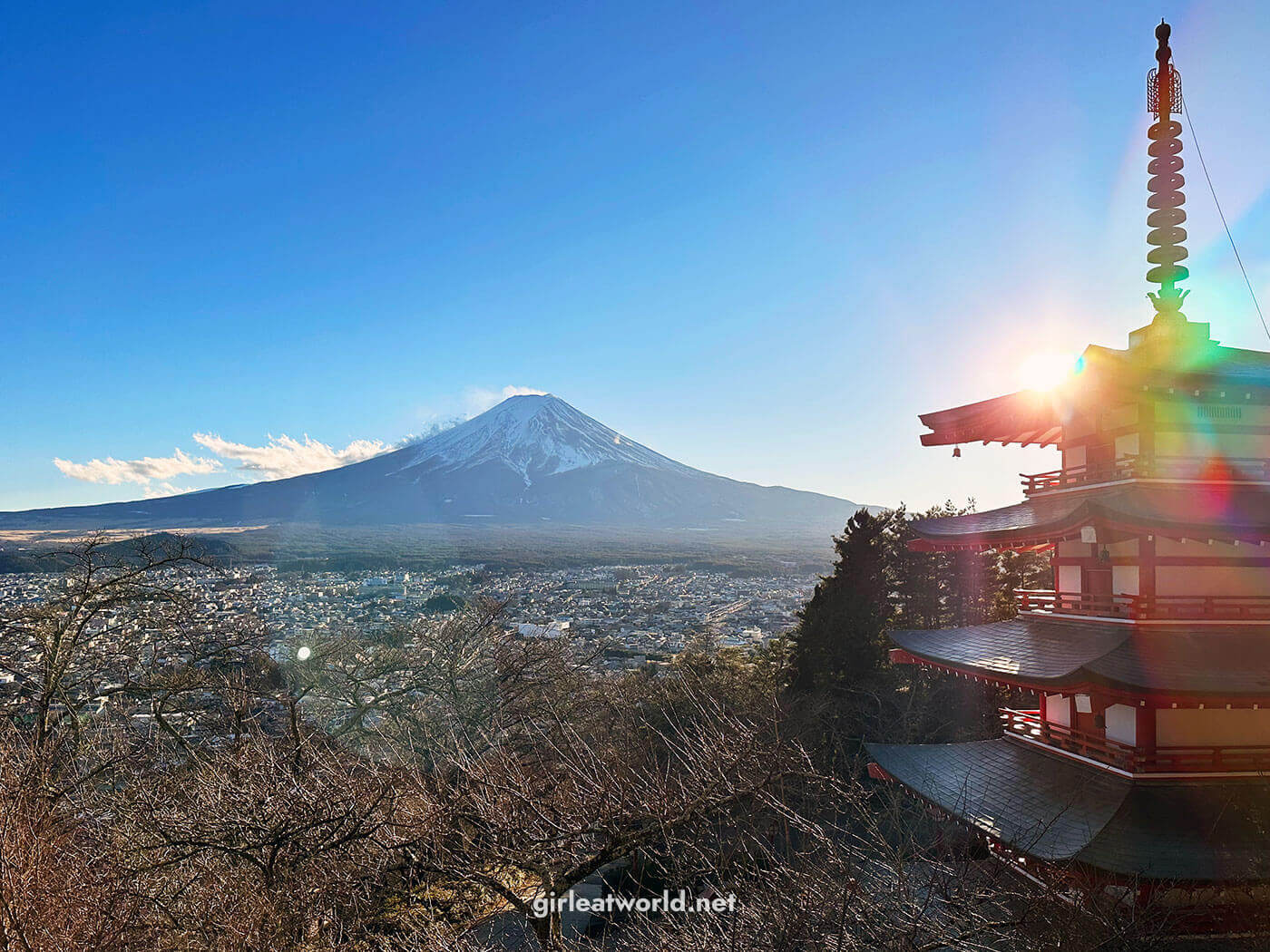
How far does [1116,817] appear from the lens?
21.5 feet

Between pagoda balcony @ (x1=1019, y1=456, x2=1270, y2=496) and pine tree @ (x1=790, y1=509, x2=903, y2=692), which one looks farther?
pine tree @ (x1=790, y1=509, x2=903, y2=692)

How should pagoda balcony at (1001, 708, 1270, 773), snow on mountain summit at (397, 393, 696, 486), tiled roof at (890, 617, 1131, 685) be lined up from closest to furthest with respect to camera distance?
pagoda balcony at (1001, 708, 1270, 773) < tiled roof at (890, 617, 1131, 685) < snow on mountain summit at (397, 393, 696, 486)

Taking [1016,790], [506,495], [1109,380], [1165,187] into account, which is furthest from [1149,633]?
[506,495]

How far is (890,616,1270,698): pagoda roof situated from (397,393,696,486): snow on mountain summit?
95223 mm

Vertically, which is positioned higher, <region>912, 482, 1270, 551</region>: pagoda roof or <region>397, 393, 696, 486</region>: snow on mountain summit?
<region>397, 393, 696, 486</region>: snow on mountain summit

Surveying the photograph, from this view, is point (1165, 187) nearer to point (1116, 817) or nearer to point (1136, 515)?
point (1136, 515)

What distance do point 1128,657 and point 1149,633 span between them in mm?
534

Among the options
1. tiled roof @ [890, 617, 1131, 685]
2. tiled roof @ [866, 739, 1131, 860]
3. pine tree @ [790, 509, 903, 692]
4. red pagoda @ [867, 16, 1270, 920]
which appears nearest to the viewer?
red pagoda @ [867, 16, 1270, 920]

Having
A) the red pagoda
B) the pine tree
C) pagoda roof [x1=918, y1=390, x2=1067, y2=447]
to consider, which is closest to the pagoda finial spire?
the red pagoda

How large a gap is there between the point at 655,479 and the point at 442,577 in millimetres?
61253

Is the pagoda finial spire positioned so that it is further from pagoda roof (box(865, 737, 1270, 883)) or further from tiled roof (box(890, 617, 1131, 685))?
pagoda roof (box(865, 737, 1270, 883))

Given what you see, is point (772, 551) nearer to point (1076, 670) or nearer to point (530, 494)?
point (530, 494)

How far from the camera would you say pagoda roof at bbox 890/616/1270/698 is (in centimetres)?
639

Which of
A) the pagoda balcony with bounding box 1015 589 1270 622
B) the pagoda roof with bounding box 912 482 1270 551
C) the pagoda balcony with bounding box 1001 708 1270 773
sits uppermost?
the pagoda roof with bounding box 912 482 1270 551
